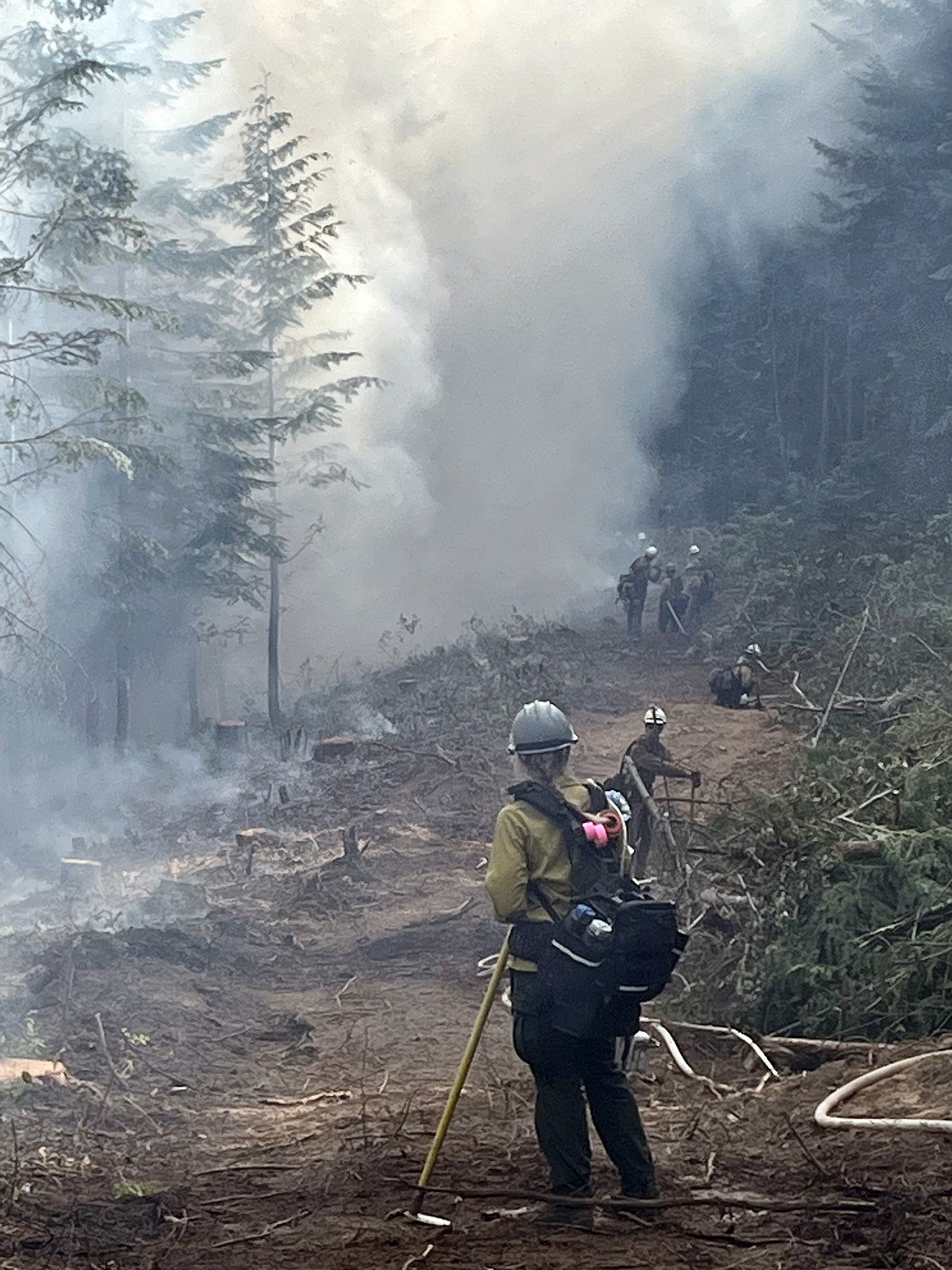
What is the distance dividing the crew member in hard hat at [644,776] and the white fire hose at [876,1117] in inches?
198

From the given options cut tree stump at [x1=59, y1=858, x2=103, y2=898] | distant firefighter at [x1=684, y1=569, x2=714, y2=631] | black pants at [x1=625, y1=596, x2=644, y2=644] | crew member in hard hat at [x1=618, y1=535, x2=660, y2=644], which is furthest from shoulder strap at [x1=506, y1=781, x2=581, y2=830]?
distant firefighter at [x1=684, y1=569, x2=714, y2=631]

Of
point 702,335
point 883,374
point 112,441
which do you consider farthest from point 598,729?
point 702,335

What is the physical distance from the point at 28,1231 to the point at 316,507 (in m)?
28.9

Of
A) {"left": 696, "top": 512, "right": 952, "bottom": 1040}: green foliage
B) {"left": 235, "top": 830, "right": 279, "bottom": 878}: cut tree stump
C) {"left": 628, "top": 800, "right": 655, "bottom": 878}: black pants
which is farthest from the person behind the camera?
{"left": 235, "top": 830, "right": 279, "bottom": 878}: cut tree stump

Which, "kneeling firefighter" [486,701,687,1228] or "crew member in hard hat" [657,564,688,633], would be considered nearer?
"kneeling firefighter" [486,701,687,1228]

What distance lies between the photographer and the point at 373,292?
3219 centimetres

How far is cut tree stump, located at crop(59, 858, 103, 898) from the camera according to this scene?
14.8 meters

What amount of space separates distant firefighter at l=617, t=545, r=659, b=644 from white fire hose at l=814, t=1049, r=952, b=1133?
18.2 metres

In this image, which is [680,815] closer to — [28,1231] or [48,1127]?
[48,1127]

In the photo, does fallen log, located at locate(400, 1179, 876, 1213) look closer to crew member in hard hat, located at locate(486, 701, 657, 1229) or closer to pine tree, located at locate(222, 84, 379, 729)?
crew member in hard hat, located at locate(486, 701, 657, 1229)

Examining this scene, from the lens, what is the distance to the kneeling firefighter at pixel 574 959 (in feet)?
16.0

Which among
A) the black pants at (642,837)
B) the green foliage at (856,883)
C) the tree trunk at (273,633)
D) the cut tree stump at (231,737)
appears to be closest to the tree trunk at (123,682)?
the cut tree stump at (231,737)

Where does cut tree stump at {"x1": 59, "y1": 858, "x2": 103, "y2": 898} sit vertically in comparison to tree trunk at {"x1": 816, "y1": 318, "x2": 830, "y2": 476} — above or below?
below

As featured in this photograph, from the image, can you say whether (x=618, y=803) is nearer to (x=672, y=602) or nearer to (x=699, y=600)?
(x=672, y=602)
